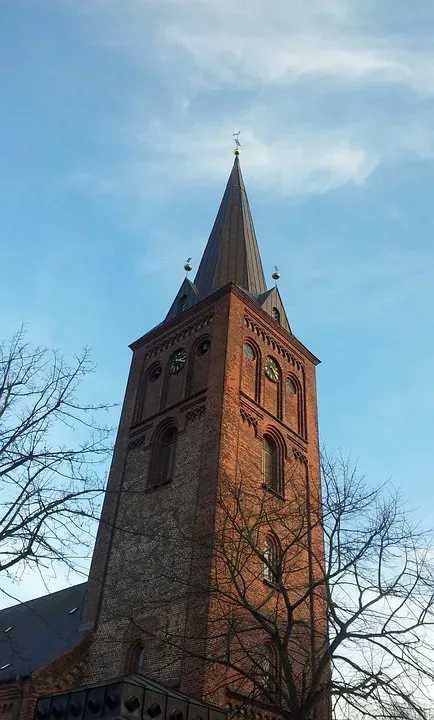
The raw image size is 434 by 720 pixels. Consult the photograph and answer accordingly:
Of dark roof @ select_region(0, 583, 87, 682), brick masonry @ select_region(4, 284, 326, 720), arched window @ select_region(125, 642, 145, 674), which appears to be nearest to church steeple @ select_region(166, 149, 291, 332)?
brick masonry @ select_region(4, 284, 326, 720)

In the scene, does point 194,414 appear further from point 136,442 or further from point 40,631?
point 40,631

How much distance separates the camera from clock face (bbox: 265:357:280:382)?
24541 millimetres

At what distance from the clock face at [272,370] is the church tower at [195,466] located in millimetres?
73

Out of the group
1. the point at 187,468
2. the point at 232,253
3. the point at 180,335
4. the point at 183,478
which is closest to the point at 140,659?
the point at 183,478

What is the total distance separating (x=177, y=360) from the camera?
24812mm

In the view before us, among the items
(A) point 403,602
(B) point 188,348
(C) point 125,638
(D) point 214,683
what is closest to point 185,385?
(B) point 188,348

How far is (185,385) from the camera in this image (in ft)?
75.4

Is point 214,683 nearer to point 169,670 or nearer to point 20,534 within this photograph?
point 169,670

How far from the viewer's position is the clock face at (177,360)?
961 inches

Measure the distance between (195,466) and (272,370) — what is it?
648cm

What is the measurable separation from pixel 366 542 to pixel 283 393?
38.2ft

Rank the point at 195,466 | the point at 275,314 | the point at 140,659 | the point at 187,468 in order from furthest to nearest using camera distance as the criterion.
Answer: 1. the point at 275,314
2. the point at 187,468
3. the point at 195,466
4. the point at 140,659

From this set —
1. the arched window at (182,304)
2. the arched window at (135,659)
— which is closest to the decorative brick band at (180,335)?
the arched window at (182,304)

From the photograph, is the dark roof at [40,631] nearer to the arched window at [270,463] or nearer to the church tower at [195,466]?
the church tower at [195,466]
